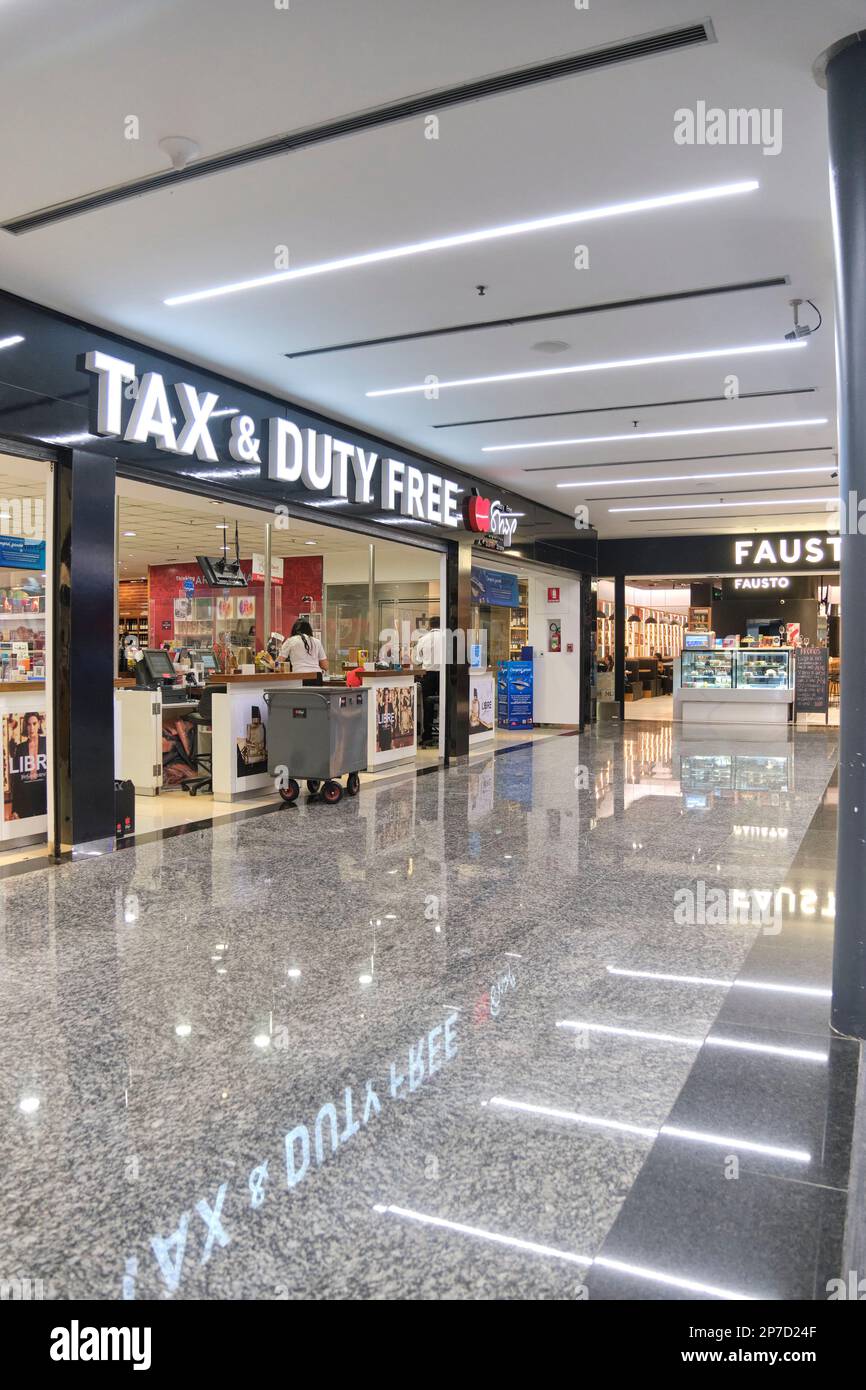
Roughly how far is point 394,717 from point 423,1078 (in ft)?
24.4

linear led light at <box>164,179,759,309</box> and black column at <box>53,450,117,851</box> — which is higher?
linear led light at <box>164,179,759,309</box>

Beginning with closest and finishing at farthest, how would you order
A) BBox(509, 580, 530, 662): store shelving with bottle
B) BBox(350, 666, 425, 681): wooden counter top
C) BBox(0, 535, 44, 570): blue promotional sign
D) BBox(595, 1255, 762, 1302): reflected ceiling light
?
BBox(595, 1255, 762, 1302): reflected ceiling light
BBox(0, 535, 44, 570): blue promotional sign
BBox(350, 666, 425, 681): wooden counter top
BBox(509, 580, 530, 662): store shelving with bottle

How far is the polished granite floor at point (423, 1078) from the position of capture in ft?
6.30

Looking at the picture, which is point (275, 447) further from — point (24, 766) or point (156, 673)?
point (24, 766)

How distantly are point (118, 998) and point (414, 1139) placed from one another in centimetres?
150

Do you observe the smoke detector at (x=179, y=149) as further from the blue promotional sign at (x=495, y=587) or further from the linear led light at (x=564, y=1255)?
the blue promotional sign at (x=495, y=587)

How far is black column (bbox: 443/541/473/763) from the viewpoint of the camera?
10.8 metres

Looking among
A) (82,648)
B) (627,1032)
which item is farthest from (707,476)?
(627,1032)

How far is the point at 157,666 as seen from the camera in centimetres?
834

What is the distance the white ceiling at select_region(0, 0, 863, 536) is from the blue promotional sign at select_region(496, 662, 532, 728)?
7.75m

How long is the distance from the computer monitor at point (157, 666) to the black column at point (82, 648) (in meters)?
2.23

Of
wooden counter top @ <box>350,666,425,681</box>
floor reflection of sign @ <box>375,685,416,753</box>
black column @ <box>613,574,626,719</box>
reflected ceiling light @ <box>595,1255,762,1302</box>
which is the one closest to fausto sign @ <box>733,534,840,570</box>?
black column @ <box>613,574,626,719</box>

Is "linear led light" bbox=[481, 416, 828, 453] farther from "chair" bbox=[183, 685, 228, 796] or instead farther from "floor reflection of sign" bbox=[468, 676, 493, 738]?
"chair" bbox=[183, 685, 228, 796]
